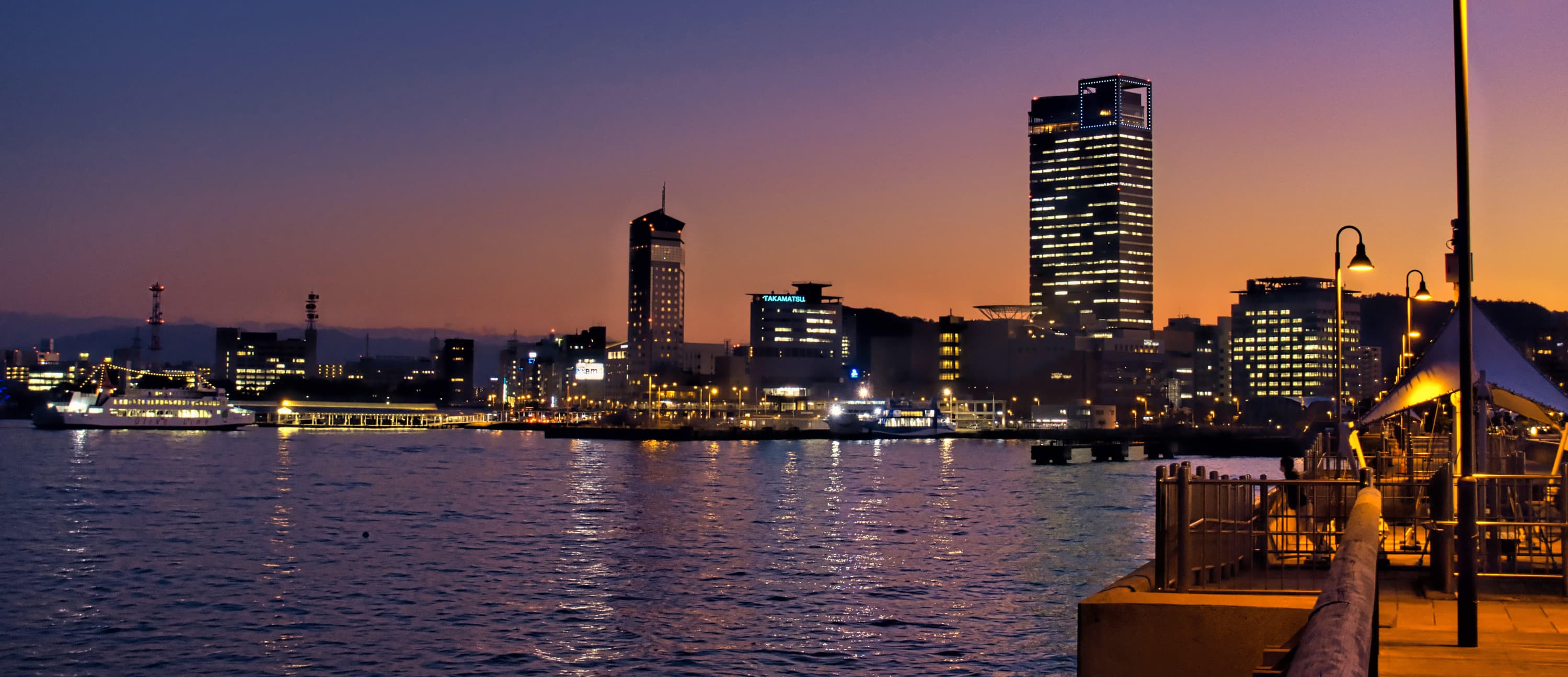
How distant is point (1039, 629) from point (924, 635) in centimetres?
258

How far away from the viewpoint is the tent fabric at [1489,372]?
2389cm

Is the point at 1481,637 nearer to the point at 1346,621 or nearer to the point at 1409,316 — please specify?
the point at 1346,621

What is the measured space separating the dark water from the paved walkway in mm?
11070

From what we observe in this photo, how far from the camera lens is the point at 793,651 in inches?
1011

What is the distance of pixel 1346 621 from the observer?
174 inches

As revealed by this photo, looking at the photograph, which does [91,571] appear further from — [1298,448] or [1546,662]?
[1298,448]

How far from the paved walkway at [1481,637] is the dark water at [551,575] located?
36.3 ft

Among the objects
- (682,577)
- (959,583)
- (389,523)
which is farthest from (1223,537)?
(389,523)

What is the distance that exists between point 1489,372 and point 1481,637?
48.8 ft

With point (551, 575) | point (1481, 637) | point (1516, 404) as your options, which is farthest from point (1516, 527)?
point (551, 575)

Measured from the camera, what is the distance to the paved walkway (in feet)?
31.7

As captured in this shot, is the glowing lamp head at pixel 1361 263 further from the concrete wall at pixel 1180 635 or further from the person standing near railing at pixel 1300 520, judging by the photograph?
the concrete wall at pixel 1180 635

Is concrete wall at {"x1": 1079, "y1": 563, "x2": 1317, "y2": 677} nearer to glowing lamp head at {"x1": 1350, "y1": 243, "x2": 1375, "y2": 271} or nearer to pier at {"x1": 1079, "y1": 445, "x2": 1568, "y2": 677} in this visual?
pier at {"x1": 1079, "y1": 445, "x2": 1568, "y2": 677}

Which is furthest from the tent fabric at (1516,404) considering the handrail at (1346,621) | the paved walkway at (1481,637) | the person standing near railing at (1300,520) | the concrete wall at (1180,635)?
the handrail at (1346,621)
